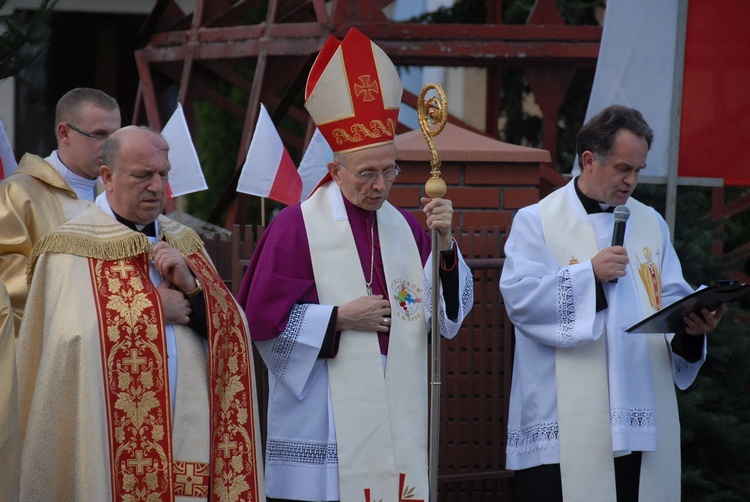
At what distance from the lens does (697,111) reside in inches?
263

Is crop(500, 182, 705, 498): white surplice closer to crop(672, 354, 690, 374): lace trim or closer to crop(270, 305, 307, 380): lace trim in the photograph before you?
crop(672, 354, 690, 374): lace trim

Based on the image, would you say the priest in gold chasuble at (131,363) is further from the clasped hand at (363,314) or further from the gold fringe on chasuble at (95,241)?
the clasped hand at (363,314)

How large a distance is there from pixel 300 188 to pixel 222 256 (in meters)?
0.69

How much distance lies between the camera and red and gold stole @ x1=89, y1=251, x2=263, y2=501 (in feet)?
15.6

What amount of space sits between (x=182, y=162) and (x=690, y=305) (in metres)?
3.00

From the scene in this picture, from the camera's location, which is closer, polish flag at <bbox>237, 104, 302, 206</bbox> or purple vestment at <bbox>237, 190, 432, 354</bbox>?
purple vestment at <bbox>237, 190, 432, 354</bbox>

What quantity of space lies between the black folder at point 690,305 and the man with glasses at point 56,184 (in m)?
2.52

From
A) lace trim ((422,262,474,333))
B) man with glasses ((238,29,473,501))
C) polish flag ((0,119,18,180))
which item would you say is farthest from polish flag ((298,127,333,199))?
lace trim ((422,262,474,333))

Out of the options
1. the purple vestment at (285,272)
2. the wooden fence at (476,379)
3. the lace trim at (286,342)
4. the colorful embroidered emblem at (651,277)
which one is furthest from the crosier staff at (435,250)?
the wooden fence at (476,379)

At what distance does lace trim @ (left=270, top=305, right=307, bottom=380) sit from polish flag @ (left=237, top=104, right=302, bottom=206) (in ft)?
6.34

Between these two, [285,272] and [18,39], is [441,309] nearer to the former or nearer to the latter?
[285,272]

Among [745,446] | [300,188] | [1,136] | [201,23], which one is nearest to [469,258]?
[300,188]

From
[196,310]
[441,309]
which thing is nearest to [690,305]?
[441,309]

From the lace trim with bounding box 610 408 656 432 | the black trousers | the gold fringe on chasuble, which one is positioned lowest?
the black trousers
